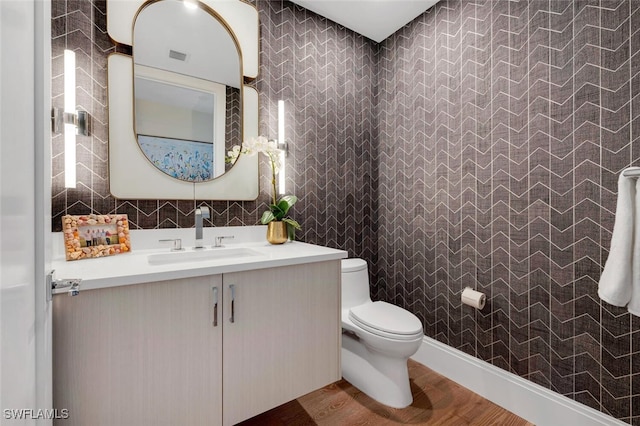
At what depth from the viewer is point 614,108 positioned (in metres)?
1.31

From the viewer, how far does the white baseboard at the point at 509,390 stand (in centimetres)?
140

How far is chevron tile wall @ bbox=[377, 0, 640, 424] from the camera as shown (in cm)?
132

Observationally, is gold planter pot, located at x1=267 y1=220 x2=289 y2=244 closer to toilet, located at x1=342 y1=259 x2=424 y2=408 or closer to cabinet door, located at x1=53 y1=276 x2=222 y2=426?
toilet, located at x1=342 y1=259 x2=424 y2=408

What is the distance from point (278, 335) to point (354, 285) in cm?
77

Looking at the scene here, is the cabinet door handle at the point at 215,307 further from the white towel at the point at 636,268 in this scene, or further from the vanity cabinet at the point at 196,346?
the white towel at the point at 636,268

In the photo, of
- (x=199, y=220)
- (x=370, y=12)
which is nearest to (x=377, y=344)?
(x=199, y=220)

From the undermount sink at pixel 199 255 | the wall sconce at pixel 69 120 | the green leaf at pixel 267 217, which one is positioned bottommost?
the undermount sink at pixel 199 255

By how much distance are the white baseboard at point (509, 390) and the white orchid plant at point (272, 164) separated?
1275mm

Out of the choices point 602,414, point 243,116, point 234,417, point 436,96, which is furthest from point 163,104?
point 602,414

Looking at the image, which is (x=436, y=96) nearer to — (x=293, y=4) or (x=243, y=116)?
(x=293, y=4)

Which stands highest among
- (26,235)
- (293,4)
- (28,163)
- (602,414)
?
(293,4)

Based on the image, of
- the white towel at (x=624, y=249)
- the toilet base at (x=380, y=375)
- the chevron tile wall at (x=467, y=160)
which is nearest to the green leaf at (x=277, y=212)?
the chevron tile wall at (x=467, y=160)

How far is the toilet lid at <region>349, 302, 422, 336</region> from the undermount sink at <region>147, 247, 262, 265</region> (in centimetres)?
71

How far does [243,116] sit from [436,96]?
129 centimetres
